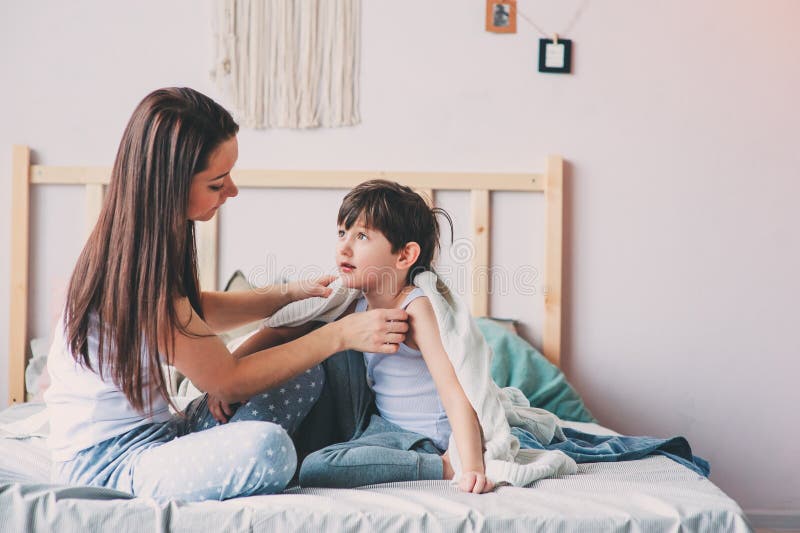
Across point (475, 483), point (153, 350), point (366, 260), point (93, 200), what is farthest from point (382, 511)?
point (93, 200)

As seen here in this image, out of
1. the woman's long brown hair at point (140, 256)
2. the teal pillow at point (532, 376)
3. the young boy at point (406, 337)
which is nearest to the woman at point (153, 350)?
the woman's long brown hair at point (140, 256)

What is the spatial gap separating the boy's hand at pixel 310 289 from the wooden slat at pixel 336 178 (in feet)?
2.21

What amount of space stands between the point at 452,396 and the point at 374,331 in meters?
0.16

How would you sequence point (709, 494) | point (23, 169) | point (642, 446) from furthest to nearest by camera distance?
point (23, 169)
point (642, 446)
point (709, 494)

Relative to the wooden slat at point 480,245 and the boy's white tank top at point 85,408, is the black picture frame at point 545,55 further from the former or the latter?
the boy's white tank top at point 85,408

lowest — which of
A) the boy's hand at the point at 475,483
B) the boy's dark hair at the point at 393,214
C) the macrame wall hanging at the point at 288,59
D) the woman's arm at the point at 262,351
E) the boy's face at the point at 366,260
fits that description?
the boy's hand at the point at 475,483

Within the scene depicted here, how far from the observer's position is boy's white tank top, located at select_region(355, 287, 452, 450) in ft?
4.34

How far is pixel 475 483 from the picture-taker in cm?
110

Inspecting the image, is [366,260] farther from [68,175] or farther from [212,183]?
[68,175]

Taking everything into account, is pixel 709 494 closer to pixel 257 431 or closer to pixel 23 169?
pixel 257 431

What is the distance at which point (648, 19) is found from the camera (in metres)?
2.13

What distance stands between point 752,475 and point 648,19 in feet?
4.39

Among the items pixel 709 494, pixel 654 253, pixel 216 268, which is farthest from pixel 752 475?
pixel 216 268

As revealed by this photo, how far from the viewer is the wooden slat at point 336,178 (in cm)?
207
